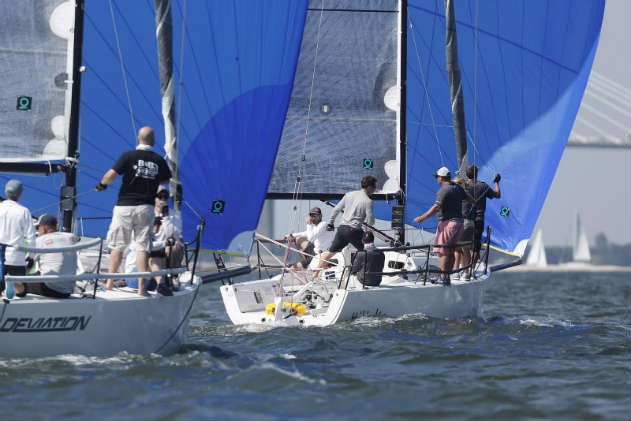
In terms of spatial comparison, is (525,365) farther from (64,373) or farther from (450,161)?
(450,161)

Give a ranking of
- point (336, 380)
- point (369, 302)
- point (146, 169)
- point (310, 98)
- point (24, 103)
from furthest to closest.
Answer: point (310, 98) → point (369, 302) → point (24, 103) → point (146, 169) → point (336, 380)

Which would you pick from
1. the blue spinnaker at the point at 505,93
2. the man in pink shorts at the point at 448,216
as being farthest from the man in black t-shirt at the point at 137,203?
the blue spinnaker at the point at 505,93

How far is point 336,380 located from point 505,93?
25.8ft

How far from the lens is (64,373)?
5816 mm

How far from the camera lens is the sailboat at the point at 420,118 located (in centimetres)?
997

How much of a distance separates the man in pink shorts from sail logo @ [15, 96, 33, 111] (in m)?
3.93

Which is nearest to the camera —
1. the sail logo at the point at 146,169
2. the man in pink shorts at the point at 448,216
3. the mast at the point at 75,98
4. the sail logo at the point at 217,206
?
the sail logo at the point at 146,169

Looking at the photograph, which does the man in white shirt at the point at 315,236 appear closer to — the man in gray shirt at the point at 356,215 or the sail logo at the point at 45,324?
the man in gray shirt at the point at 356,215

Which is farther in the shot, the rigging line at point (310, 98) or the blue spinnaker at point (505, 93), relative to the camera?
the blue spinnaker at point (505, 93)

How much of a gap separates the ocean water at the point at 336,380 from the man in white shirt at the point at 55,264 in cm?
45

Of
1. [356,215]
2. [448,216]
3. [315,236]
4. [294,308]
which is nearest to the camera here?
[294,308]

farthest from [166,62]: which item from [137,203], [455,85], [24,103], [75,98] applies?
[455,85]

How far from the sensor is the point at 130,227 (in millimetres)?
6555

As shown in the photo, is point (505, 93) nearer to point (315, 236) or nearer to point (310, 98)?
point (310, 98)
